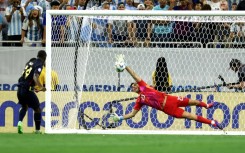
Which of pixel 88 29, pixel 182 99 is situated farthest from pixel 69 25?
pixel 182 99

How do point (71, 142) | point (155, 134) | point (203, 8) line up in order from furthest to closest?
point (203, 8) < point (155, 134) < point (71, 142)

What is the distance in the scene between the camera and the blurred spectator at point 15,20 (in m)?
22.0

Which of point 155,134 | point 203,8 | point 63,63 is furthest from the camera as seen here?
point 203,8

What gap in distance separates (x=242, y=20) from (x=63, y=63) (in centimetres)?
398

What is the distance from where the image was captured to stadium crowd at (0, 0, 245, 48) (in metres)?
20.3

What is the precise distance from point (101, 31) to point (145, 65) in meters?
1.32

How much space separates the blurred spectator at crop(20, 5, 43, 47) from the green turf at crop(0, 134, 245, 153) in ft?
15.6

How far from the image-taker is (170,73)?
20859 millimetres

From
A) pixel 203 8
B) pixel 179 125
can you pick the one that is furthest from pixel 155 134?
pixel 203 8

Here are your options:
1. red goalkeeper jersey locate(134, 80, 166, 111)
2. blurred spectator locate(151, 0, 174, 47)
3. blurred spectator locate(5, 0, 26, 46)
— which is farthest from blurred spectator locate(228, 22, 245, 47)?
blurred spectator locate(5, 0, 26, 46)

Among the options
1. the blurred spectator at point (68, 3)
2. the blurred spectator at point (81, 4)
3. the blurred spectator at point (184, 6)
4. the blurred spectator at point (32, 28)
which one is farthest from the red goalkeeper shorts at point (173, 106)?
the blurred spectator at point (68, 3)

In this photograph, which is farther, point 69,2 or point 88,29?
point 69,2

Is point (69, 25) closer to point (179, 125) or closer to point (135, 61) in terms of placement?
point (135, 61)

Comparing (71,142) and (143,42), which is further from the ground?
(143,42)
